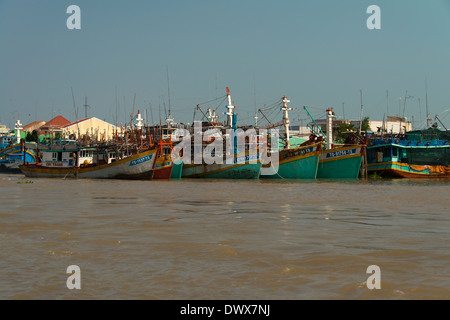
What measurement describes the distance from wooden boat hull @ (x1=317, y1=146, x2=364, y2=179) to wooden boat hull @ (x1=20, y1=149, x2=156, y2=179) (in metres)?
12.6

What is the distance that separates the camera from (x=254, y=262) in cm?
741

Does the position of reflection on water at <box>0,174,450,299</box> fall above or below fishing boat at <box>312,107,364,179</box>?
below

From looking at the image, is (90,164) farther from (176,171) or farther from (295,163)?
(295,163)

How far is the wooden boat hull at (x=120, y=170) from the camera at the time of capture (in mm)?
35656

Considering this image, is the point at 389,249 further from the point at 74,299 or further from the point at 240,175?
the point at 240,175

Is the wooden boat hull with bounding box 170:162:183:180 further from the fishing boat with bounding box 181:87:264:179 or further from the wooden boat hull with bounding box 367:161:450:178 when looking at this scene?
the wooden boat hull with bounding box 367:161:450:178

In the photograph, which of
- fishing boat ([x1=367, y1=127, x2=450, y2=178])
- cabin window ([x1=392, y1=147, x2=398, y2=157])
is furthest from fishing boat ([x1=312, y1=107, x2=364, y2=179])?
cabin window ([x1=392, y1=147, x2=398, y2=157])

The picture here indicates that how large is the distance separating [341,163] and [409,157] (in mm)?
9410

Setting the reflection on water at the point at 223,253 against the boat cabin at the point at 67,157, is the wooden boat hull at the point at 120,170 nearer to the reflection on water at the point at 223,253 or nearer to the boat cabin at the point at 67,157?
the boat cabin at the point at 67,157

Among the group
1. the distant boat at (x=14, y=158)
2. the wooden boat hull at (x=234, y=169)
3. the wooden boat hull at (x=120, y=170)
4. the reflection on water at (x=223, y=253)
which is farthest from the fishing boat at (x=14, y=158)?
the reflection on water at (x=223, y=253)

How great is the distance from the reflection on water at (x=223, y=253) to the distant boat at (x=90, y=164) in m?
21.6

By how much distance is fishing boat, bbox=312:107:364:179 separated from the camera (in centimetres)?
3681

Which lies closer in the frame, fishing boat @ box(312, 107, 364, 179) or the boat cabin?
fishing boat @ box(312, 107, 364, 179)
